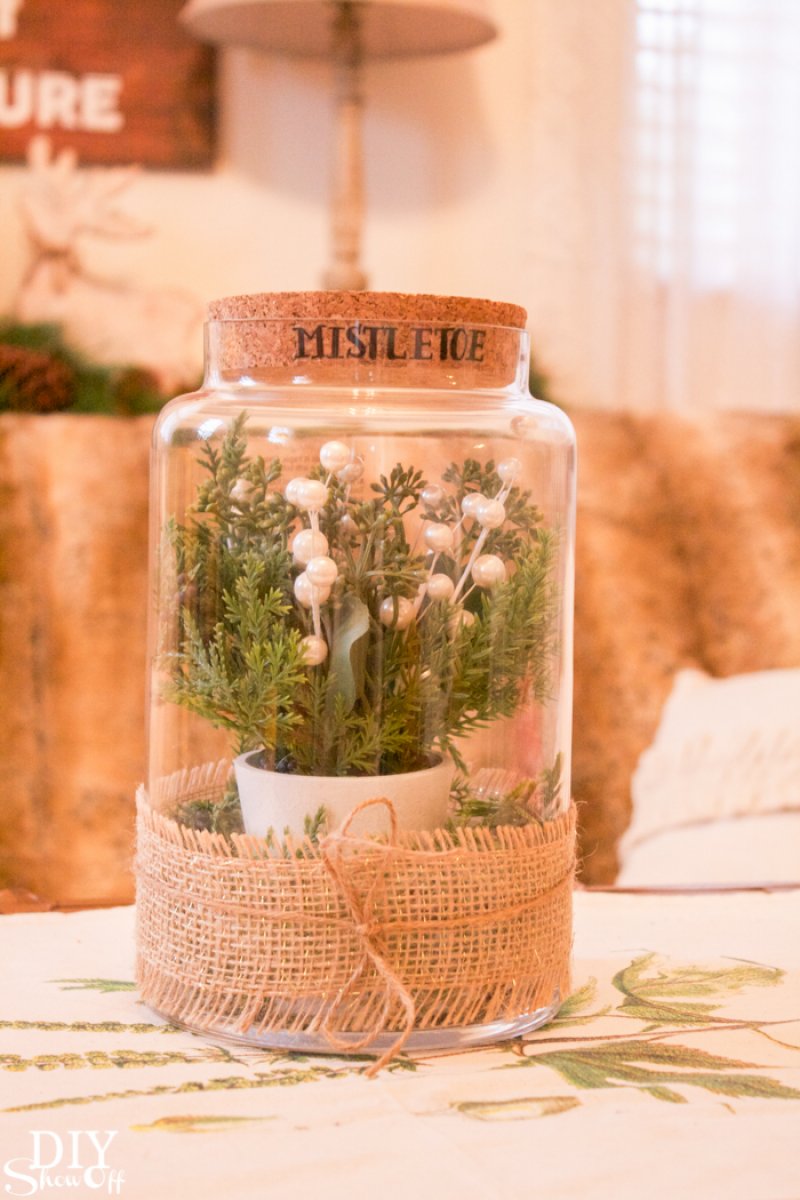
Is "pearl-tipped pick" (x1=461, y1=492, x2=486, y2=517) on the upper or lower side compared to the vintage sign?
lower

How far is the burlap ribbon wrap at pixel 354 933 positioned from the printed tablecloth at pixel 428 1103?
0.06 ft

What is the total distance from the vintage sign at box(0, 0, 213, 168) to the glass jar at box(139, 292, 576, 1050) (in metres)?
1.54

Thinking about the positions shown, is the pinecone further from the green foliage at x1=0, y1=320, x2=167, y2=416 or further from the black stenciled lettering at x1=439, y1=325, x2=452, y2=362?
the black stenciled lettering at x1=439, y1=325, x2=452, y2=362

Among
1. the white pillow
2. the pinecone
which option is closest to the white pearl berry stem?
the white pillow

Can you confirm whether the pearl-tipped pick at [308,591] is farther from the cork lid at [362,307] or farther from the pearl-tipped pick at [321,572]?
the cork lid at [362,307]

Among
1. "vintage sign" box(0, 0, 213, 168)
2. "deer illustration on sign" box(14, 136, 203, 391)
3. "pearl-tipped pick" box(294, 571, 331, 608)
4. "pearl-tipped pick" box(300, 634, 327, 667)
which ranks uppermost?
"vintage sign" box(0, 0, 213, 168)

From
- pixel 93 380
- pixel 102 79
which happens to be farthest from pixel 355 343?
pixel 102 79

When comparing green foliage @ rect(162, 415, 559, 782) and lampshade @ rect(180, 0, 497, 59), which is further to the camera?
lampshade @ rect(180, 0, 497, 59)

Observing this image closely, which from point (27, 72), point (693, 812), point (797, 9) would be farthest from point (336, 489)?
point (797, 9)

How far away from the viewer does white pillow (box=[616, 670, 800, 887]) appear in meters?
1.23

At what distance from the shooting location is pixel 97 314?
2.01m

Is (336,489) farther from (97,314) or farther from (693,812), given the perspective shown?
(97,314)

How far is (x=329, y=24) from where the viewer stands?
1.87 metres

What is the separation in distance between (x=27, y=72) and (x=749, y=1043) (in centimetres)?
189
